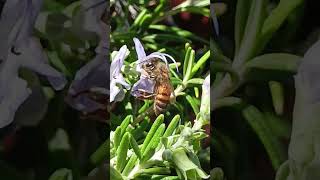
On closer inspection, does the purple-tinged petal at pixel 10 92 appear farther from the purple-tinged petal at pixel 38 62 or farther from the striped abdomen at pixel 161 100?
the striped abdomen at pixel 161 100

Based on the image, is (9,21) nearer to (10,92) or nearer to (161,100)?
(10,92)

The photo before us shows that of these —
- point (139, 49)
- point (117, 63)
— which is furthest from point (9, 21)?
point (139, 49)

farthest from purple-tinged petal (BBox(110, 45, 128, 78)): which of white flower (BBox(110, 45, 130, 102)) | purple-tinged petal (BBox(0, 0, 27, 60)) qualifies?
purple-tinged petal (BBox(0, 0, 27, 60))

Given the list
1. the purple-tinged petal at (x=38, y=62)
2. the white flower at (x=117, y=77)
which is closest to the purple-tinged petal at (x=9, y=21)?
the purple-tinged petal at (x=38, y=62)

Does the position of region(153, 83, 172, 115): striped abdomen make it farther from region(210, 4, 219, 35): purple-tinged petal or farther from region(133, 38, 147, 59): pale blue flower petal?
region(210, 4, 219, 35): purple-tinged petal

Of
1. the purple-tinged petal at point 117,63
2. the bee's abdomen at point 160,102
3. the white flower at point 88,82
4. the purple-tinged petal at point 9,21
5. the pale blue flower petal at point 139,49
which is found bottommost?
the bee's abdomen at point 160,102

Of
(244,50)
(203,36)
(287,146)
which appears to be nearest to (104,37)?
(244,50)
